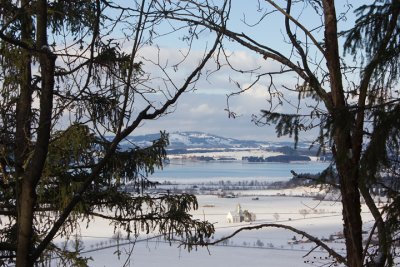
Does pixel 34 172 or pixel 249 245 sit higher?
pixel 34 172

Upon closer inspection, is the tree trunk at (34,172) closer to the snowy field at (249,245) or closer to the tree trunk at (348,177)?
the tree trunk at (348,177)

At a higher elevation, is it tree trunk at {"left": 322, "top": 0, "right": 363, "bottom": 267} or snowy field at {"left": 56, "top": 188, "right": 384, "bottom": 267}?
tree trunk at {"left": 322, "top": 0, "right": 363, "bottom": 267}

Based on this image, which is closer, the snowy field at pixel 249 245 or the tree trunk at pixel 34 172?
the tree trunk at pixel 34 172

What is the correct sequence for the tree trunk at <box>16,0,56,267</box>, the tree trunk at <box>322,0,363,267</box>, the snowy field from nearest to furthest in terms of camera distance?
the tree trunk at <box>16,0,56,267</box>
the tree trunk at <box>322,0,363,267</box>
the snowy field

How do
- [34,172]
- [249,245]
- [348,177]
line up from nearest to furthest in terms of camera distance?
[34,172] < [348,177] < [249,245]

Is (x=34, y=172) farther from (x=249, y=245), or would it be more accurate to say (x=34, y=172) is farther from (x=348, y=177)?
(x=249, y=245)

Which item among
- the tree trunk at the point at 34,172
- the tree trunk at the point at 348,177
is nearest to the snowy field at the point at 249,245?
the tree trunk at the point at 348,177

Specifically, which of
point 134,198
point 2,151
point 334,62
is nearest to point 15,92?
point 2,151

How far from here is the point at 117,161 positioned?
538 cm

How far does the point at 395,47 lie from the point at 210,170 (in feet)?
217

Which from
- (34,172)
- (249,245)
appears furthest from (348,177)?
(249,245)

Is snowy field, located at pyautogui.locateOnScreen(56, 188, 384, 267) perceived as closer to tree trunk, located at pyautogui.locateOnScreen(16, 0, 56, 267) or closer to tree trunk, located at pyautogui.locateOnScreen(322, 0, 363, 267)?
tree trunk, located at pyautogui.locateOnScreen(322, 0, 363, 267)

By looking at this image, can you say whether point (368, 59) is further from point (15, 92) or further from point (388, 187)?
point (15, 92)

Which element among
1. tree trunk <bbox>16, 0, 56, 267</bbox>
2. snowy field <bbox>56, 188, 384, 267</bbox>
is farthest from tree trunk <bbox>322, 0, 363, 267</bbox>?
snowy field <bbox>56, 188, 384, 267</bbox>
